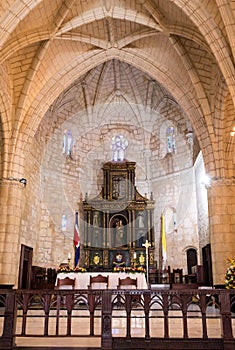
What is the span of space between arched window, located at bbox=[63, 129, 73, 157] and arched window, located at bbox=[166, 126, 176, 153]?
18.2 ft

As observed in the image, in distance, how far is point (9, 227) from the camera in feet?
40.2

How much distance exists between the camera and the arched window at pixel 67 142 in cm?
1936

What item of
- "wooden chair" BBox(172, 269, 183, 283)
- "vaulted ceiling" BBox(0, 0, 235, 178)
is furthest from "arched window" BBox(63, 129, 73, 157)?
"wooden chair" BBox(172, 269, 183, 283)

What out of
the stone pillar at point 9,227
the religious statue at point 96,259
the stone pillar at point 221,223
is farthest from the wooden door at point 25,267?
the stone pillar at point 221,223

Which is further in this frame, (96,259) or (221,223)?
(96,259)

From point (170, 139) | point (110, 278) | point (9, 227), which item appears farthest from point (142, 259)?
point (9, 227)

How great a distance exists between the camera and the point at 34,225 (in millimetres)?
16094

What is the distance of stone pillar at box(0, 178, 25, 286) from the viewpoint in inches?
465

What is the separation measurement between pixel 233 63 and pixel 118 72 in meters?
10.9

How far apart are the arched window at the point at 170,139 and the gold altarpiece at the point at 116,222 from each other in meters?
2.23

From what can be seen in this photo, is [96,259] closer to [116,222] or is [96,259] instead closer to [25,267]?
[116,222]

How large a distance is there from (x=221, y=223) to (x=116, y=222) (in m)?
Answer: 8.01

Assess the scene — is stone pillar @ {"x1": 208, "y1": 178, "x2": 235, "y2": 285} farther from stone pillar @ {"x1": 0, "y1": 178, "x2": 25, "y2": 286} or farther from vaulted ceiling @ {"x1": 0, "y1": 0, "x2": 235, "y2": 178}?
stone pillar @ {"x1": 0, "y1": 178, "x2": 25, "y2": 286}

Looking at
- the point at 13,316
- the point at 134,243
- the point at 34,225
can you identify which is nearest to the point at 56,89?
the point at 34,225
